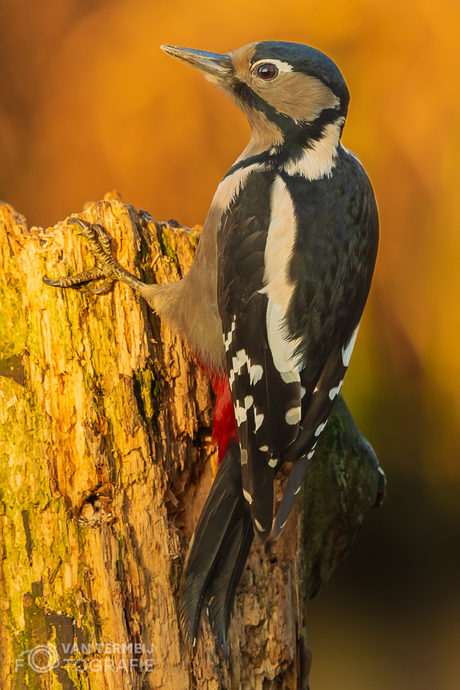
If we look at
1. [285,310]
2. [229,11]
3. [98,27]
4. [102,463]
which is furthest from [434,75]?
[102,463]

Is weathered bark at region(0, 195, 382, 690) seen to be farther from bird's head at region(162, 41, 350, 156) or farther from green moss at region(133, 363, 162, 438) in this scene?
bird's head at region(162, 41, 350, 156)

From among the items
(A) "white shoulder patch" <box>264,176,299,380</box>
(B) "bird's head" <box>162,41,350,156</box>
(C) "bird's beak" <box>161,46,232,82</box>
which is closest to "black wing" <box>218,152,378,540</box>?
(A) "white shoulder patch" <box>264,176,299,380</box>

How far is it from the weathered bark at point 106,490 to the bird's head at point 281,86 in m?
0.35

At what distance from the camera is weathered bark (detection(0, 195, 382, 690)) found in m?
1.12

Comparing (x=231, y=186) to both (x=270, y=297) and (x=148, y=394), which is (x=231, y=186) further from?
(x=148, y=394)

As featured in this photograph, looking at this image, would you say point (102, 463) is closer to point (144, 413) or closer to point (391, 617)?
point (144, 413)

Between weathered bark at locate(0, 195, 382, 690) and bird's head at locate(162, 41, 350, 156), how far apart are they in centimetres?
35

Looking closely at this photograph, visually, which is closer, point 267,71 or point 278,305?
point 278,305

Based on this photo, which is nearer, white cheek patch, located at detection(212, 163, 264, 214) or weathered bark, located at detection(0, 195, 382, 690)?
weathered bark, located at detection(0, 195, 382, 690)

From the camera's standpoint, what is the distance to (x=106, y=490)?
1.18 m

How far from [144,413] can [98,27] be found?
1759 mm

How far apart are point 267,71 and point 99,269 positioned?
56 centimetres

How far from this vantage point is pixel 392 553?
8.43 feet

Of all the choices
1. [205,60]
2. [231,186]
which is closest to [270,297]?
[231,186]
